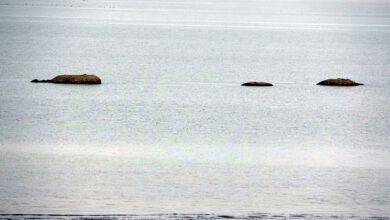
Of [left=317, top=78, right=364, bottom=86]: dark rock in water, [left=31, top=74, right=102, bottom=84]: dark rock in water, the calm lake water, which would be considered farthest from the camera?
[left=317, top=78, right=364, bottom=86]: dark rock in water

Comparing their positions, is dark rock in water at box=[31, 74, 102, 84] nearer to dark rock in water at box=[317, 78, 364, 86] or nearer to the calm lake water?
the calm lake water

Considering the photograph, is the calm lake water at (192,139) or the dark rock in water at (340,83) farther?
the dark rock in water at (340,83)

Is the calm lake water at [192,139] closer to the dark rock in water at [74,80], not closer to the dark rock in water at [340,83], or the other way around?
the dark rock in water at [340,83]

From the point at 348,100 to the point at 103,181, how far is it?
142 ft

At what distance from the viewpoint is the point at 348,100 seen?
77438mm

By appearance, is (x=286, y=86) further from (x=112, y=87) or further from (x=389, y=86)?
(x=112, y=87)

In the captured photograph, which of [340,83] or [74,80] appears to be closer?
[74,80]

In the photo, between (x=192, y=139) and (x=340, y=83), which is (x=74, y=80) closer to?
(x=340, y=83)

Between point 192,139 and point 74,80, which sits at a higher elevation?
point 74,80

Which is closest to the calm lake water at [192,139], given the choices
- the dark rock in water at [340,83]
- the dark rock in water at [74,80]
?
the dark rock in water at [340,83]

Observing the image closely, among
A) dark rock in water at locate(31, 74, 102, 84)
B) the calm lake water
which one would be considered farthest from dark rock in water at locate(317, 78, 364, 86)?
dark rock in water at locate(31, 74, 102, 84)

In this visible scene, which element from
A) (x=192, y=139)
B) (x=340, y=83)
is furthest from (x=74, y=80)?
(x=192, y=139)

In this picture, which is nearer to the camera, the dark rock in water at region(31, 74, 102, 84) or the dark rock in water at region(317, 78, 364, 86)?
the dark rock in water at region(31, 74, 102, 84)

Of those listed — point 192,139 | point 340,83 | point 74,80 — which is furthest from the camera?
point 340,83
